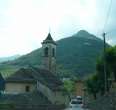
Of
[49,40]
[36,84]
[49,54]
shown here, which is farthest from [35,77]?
[49,40]

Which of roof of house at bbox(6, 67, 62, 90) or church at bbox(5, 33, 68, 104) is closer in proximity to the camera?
church at bbox(5, 33, 68, 104)

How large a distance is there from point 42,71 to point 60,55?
10408 cm

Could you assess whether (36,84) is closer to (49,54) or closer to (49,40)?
(49,54)

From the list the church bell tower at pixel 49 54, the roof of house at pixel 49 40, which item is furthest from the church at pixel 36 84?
the roof of house at pixel 49 40

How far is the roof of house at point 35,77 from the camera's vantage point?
8192 cm

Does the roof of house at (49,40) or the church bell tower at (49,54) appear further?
the roof of house at (49,40)

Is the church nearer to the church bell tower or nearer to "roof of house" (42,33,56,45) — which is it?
the church bell tower

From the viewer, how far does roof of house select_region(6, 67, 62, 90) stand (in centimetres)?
8192

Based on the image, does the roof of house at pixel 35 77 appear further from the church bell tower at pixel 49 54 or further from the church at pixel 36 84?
the church bell tower at pixel 49 54

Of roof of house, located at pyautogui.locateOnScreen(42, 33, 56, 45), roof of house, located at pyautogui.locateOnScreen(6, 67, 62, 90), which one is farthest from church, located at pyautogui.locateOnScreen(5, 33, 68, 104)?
roof of house, located at pyautogui.locateOnScreen(42, 33, 56, 45)

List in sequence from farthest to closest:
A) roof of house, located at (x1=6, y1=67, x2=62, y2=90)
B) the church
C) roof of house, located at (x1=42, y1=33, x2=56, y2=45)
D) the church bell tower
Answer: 1. roof of house, located at (x1=42, y1=33, x2=56, y2=45)
2. the church bell tower
3. roof of house, located at (x1=6, y1=67, x2=62, y2=90)
4. the church

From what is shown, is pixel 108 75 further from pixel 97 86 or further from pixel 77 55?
pixel 77 55

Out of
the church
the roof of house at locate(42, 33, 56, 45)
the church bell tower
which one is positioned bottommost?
the church

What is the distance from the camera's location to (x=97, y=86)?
231 feet
